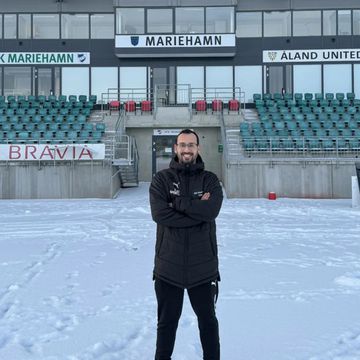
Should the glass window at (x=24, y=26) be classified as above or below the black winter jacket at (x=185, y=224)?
above

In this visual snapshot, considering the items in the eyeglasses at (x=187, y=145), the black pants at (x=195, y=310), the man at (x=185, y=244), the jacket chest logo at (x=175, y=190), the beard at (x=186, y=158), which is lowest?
the black pants at (x=195, y=310)

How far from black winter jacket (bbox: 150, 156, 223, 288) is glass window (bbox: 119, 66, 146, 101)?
20941mm

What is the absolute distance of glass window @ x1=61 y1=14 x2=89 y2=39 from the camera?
2403 centimetres

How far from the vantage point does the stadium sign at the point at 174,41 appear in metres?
22.9

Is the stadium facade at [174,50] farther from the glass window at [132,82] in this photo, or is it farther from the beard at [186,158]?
the beard at [186,158]

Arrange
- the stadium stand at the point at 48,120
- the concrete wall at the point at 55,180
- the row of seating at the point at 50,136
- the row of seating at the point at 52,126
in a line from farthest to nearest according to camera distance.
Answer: the row of seating at the point at 52,126
the stadium stand at the point at 48,120
the row of seating at the point at 50,136
the concrete wall at the point at 55,180

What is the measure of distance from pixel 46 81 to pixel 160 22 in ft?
22.5

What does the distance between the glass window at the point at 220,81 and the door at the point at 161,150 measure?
12.0 feet

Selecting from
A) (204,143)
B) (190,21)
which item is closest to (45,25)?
(190,21)

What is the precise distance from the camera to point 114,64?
2389cm

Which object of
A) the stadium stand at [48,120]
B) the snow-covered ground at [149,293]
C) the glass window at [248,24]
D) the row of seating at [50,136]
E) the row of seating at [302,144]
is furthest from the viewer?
the glass window at [248,24]

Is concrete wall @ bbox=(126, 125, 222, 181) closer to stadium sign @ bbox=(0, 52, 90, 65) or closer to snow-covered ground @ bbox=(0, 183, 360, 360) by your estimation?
stadium sign @ bbox=(0, 52, 90, 65)

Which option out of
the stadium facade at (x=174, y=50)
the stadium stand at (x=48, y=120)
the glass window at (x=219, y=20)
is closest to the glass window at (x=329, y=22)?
the stadium facade at (x=174, y=50)

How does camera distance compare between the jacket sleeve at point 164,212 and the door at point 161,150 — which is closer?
the jacket sleeve at point 164,212
